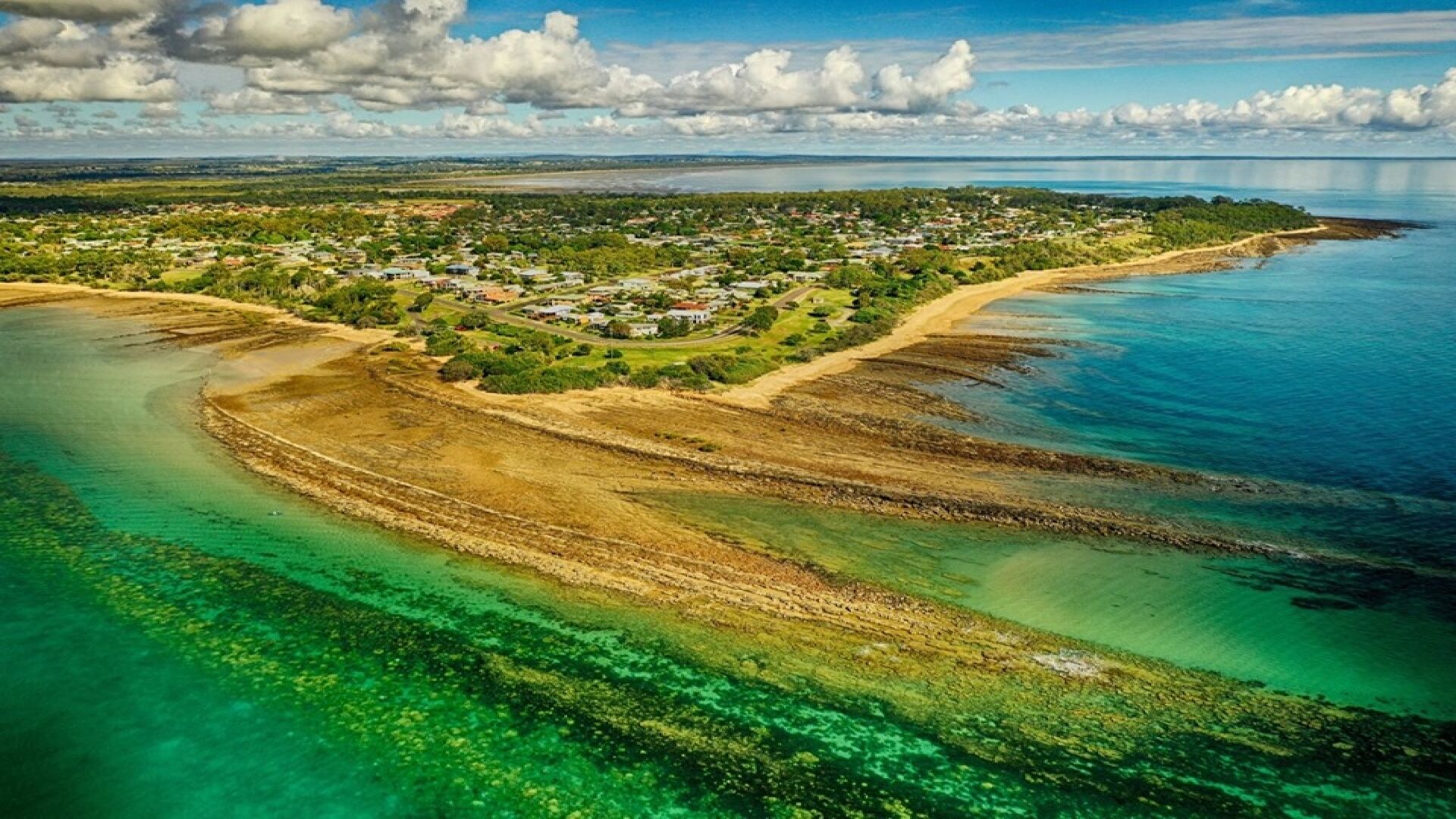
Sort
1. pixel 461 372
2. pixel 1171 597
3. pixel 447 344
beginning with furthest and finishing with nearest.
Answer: pixel 447 344 < pixel 461 372 < pixel 1171 597

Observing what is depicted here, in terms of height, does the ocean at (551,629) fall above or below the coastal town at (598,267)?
below

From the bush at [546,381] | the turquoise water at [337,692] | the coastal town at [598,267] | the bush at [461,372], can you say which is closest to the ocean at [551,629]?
the turquoise water at [337,692]

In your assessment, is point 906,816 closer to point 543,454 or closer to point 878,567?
point 878,567

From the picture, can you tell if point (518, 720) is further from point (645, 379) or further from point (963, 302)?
point (963, 302)

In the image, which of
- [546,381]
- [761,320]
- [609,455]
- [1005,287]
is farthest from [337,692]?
[1005,287]

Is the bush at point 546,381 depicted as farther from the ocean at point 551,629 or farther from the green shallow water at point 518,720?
the green shallow water at point 518,720

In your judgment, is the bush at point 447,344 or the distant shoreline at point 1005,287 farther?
the bush at point 447,344

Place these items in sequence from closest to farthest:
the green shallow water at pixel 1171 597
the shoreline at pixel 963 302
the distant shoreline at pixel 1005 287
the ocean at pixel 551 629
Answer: the ocean at pixel 551 629, the green shallow water at pixel 1171 597, the shoreline at pixel 963 302, the distant shoreline at pixel 1005 287
